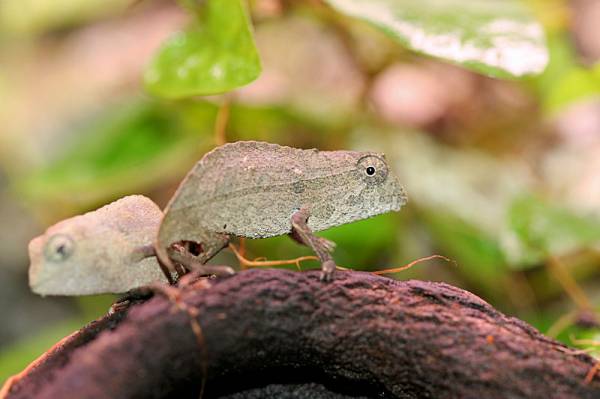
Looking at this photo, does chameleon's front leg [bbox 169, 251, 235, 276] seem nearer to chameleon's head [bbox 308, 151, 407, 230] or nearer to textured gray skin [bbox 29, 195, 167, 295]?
textured gray skin [bbox 29, 195, 167, 295]

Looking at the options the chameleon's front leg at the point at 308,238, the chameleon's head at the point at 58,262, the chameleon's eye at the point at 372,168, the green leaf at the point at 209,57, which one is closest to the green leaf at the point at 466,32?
the green leaf at the point at 209,57

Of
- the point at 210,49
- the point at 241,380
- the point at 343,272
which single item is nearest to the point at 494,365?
the point at 343,272

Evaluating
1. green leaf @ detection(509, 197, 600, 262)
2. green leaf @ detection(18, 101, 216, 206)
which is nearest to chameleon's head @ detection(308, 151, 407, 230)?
green leaf @ detection(509, 197, 600, 262)

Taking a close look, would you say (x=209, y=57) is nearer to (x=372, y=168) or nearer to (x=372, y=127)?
(x=372, y=168)

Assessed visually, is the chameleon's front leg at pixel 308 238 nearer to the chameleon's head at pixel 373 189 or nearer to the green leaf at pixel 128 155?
the chameleon's head at pixel 373 189

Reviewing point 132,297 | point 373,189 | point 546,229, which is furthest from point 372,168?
point 546,229

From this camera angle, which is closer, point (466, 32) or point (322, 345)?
point (322, 345)
